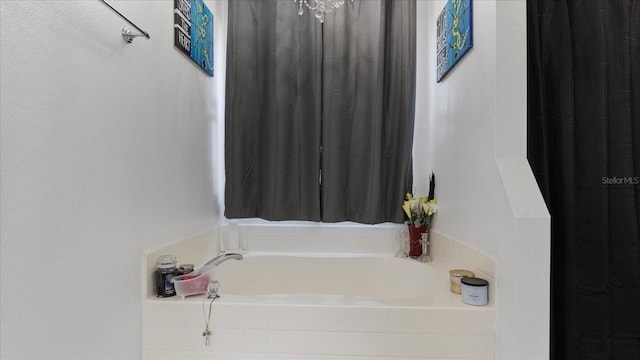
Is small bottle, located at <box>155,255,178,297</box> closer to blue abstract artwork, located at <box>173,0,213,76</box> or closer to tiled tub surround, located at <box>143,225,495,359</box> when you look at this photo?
tiled tub surround, located at <box>143,225,495,359</box>

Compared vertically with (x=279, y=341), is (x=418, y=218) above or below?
above

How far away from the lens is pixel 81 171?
106 centimetres

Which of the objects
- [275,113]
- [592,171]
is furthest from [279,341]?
[275,113]

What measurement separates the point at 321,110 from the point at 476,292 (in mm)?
1500

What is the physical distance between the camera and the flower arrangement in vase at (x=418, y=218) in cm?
216

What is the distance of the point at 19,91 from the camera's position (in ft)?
2.80

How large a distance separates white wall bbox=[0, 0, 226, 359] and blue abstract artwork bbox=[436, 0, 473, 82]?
4.60 ft

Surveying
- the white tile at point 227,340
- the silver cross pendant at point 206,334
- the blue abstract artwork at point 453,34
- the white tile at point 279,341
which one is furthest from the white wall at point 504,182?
the silver cross pendant at point 206,334

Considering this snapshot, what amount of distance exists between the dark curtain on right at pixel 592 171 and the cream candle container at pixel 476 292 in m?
0.25

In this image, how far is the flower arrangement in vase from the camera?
2.16 m

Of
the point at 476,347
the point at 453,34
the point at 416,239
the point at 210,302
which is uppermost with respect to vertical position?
→ the point at 453,34

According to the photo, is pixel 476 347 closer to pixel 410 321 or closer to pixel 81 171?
pixel 410 321

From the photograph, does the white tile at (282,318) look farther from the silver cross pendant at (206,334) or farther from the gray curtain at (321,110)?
the gray curtain at (321,110)

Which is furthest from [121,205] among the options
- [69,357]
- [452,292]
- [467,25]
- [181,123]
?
[467,25]
